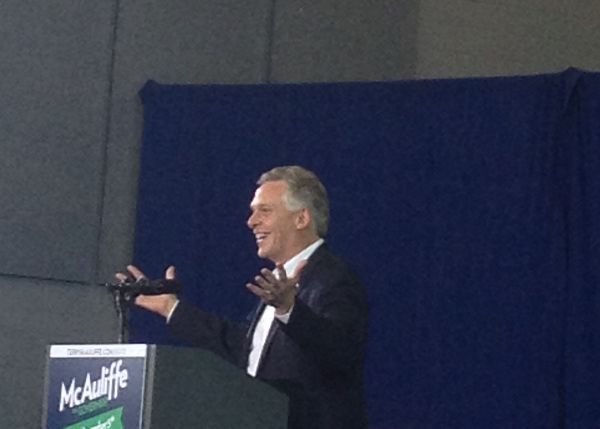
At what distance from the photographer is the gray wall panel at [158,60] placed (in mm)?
5996

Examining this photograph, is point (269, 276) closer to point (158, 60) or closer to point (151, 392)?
point (151, 392)

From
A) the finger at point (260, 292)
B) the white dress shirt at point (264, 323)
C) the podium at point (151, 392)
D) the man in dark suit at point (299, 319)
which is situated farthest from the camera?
the white dress shirt at point (264, 323)

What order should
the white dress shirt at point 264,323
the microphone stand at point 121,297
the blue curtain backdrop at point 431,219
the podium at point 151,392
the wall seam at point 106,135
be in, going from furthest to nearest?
the wall seam at point 106,135, the blue curtain backdrop at point 431,219, the white dress shirt at point 264,323, the microphone stand at point 121,297, the podium at point 151,392

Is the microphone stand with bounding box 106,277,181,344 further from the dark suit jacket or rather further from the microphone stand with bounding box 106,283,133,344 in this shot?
the dark suit jacket

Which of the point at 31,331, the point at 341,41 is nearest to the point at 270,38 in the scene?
the point at 341,41

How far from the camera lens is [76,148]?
231 inches

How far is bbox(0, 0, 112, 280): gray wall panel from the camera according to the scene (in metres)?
5.65

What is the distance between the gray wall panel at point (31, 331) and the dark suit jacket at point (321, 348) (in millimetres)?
2297

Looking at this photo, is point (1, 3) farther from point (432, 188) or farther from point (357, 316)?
point (357, 316)

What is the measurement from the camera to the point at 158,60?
6.14 m

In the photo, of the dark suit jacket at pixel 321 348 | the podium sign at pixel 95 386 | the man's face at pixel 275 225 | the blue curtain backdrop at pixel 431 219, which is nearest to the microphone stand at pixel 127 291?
the podium sign at pixel 95 386

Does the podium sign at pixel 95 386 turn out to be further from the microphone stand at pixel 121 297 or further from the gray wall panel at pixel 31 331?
the gray wall panel at pixel 31 331

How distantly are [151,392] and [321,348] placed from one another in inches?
23.2

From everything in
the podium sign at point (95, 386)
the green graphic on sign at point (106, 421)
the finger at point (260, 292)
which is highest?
the finger at point (260, 292)
